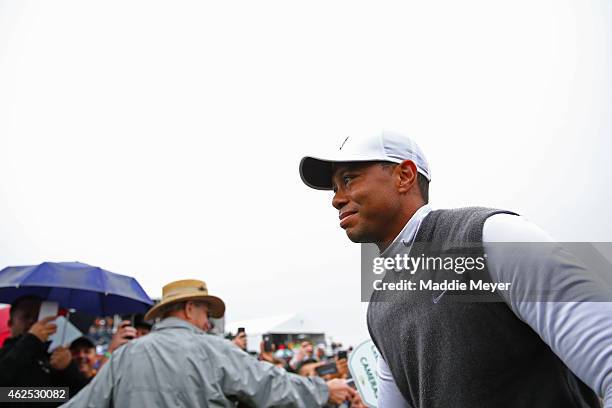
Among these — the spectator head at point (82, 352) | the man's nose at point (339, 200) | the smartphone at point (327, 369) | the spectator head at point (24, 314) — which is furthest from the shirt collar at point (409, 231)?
the spectator head at point (82, 352)

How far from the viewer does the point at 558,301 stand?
3.98 feet

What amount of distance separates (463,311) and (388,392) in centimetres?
68

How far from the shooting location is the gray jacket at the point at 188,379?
361 centimetres

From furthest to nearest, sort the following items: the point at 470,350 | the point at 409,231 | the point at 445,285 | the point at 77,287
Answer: the point at 77,287 < the point at 409,231 < the point at 445,285 < the point at 470,350

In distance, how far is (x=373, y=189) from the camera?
6.34 feet

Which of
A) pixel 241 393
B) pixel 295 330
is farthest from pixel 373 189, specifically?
pixel 295 330

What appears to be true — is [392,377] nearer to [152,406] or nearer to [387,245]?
[387,245]

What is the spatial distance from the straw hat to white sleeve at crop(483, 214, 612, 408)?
3.41 metres

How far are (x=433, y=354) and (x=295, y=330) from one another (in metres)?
11.5

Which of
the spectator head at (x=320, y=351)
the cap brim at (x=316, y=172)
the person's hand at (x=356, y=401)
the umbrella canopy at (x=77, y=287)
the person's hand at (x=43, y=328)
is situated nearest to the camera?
the cap brim at (x=316, y=172)

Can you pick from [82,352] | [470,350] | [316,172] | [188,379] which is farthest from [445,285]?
[82,352]

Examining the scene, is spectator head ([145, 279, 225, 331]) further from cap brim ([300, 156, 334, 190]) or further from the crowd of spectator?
cap brim ([300, 156, 334, 190])

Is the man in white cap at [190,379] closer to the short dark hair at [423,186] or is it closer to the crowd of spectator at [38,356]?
the crowd of spectator at [38,356]

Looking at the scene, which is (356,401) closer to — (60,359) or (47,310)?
(47,310)
